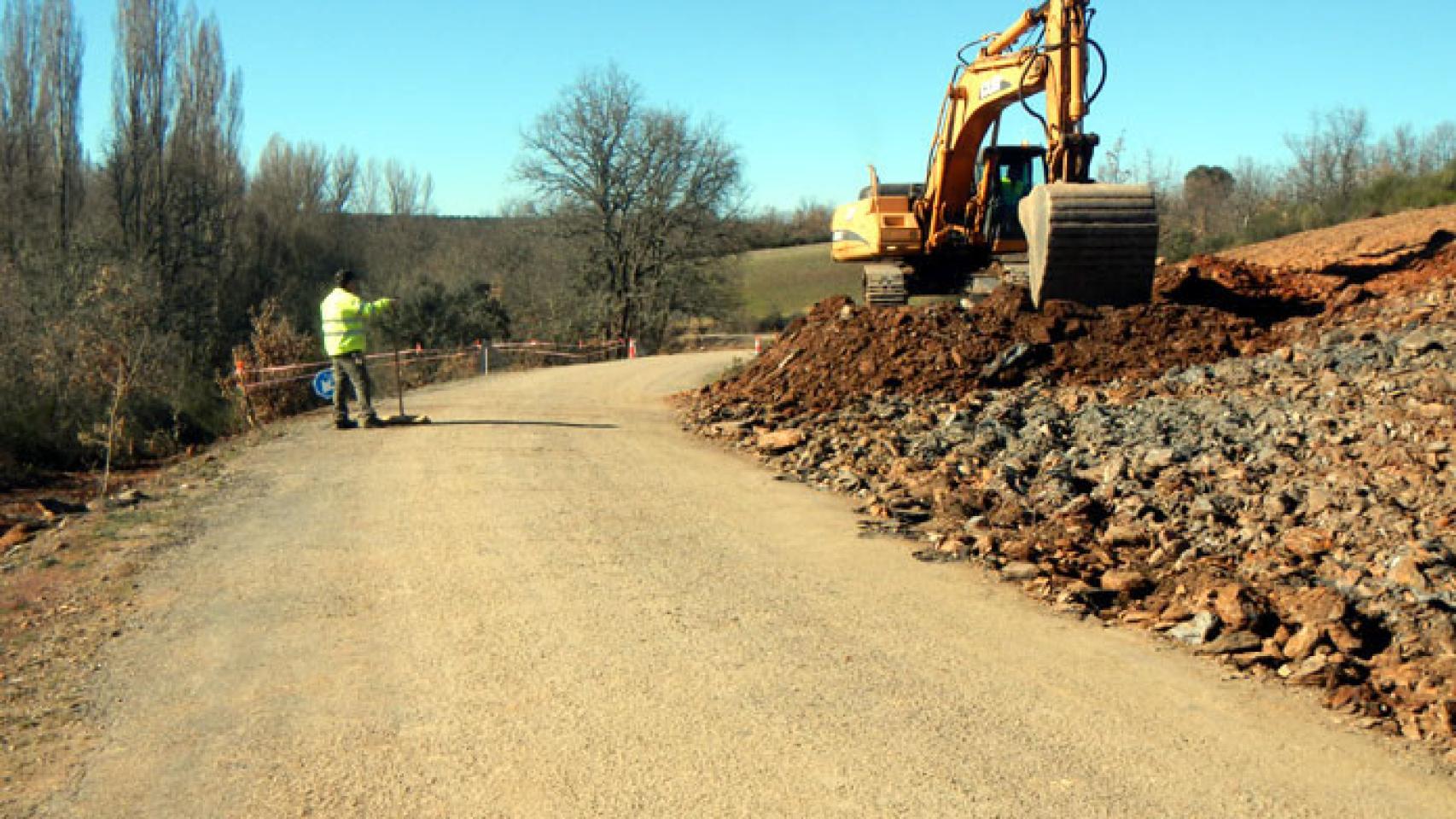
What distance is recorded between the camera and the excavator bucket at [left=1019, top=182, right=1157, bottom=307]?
44.6 ft

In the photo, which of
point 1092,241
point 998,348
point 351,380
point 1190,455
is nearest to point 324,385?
point 351,380

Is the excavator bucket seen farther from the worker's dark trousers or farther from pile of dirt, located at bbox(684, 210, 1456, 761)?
the worker's dark trousers

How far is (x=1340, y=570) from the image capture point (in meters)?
6.66

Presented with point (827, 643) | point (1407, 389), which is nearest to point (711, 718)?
point (827, 643)

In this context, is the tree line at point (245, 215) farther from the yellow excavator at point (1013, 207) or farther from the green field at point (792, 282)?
the yellow excavator at point (1013, 207)

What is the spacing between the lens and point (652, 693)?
5551 millimetres

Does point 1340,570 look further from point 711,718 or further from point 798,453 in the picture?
point 798,453

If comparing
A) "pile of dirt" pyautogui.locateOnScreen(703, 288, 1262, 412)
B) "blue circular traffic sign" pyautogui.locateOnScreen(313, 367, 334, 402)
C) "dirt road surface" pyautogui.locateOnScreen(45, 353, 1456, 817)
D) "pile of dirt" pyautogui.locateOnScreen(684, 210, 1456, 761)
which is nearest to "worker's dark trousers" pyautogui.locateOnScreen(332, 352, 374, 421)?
"blue circular traffic sign" pyautogui.locateOnScreen(313, 367, 334, 402)

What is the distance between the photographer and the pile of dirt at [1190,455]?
6113 mm

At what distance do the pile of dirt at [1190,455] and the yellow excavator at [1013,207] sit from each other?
68 cm

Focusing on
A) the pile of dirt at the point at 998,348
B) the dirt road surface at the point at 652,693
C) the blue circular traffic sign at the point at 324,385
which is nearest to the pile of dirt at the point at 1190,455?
the pile of dirt at the point at 998,348

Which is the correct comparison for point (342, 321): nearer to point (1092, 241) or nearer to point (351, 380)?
point (351, 380)

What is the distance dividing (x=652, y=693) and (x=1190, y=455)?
17.1 feet

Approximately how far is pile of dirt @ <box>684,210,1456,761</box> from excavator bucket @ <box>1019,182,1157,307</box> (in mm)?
523
